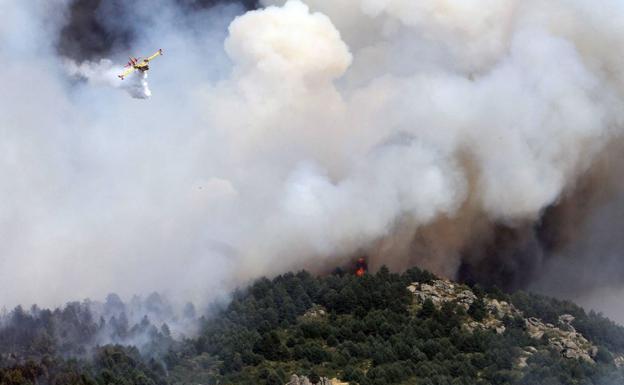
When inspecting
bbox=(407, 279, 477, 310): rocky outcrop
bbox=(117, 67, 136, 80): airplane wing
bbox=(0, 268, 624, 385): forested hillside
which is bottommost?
bbox=(0, 268, 624, 385): forested hillside

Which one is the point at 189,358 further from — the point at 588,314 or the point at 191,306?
the point at 588,314

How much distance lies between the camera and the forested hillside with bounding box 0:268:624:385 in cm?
13288

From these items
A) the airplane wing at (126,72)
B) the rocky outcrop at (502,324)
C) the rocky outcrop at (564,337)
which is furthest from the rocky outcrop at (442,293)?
the airplane wing at (126,72)

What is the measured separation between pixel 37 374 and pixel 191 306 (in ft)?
77.3

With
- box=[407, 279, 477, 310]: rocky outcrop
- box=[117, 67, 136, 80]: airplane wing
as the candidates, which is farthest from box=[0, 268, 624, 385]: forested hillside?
box=[117, 67, 136, 80]: airplane wing

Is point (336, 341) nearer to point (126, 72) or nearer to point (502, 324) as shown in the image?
point (502, 324)

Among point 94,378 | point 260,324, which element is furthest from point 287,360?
point 94,378

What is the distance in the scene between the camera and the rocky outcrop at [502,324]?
139 metres

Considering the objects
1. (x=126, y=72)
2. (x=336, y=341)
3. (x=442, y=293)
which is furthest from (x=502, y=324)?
(x=126, y=72)

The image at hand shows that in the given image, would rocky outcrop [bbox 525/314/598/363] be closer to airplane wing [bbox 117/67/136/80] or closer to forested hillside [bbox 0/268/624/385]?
forested hillside [bbox 0/268/624/385]

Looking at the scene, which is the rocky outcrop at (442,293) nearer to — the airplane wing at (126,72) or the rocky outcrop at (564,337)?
the rocky outcrop at (564,337)

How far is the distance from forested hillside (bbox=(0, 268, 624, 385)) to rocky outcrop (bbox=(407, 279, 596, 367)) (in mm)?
152

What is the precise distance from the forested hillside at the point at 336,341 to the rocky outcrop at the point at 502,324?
15 cm

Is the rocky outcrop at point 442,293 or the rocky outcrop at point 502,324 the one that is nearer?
the rocky outcrop at point 502,324
